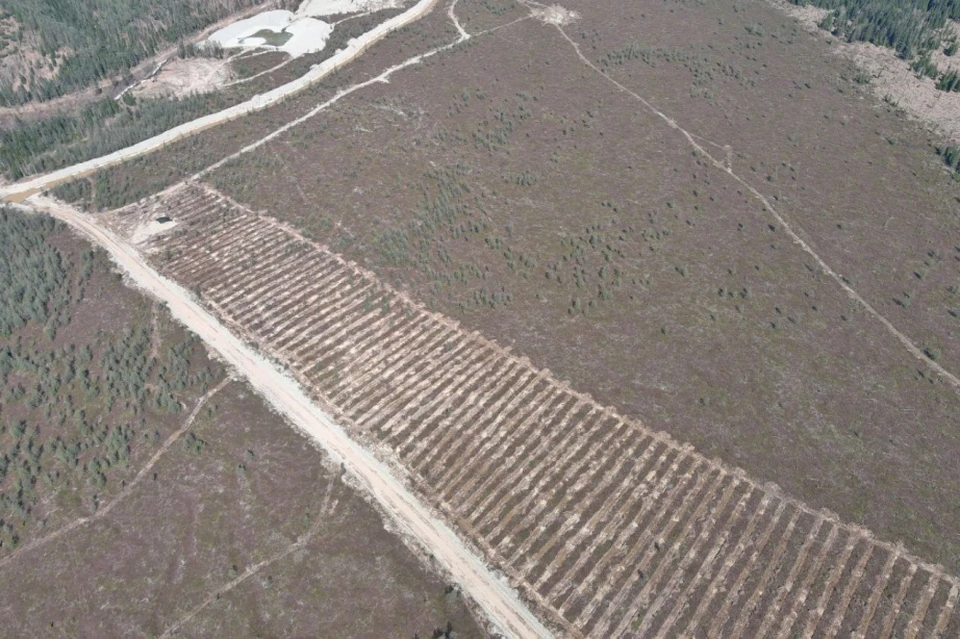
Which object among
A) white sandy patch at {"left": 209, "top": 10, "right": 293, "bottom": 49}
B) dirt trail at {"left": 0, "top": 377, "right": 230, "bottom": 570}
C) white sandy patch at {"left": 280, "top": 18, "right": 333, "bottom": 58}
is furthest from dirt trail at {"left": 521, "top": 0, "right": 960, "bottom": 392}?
dirt trail at {"left": 0, "top": 377, "right": 230, "bottom": 570}

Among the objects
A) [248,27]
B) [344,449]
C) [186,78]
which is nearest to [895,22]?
[248,27]

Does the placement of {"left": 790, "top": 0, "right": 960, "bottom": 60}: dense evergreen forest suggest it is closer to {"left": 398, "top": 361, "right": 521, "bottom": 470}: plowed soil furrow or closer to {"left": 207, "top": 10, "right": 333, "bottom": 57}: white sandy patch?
{"left": 207, "top": 10, "right": 333, "bottom": 57}: white sandy patch

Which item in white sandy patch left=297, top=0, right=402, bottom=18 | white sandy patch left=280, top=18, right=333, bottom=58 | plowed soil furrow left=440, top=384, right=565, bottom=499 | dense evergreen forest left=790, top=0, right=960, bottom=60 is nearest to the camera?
plowed soil furrow left=440, top=384, right=565, bottom=499

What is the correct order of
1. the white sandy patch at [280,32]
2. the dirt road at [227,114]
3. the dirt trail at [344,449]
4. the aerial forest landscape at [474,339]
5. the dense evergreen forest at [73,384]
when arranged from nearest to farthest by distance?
the dirt trail at [344,449], the aerial forest landscape at [474,339], the dense evergreen forest at [73,384], the dirt road at [227,114], the white sandy patch at [280,32]

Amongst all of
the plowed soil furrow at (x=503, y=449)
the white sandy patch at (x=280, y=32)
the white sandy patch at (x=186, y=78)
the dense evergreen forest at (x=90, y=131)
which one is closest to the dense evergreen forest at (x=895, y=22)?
the white sandy patch at (x=280, y=32)

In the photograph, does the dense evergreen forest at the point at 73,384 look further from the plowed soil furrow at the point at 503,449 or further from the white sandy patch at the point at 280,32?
the white sandy patch at the point at 280,32

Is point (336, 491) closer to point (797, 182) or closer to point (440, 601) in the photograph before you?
point (440, 601)
